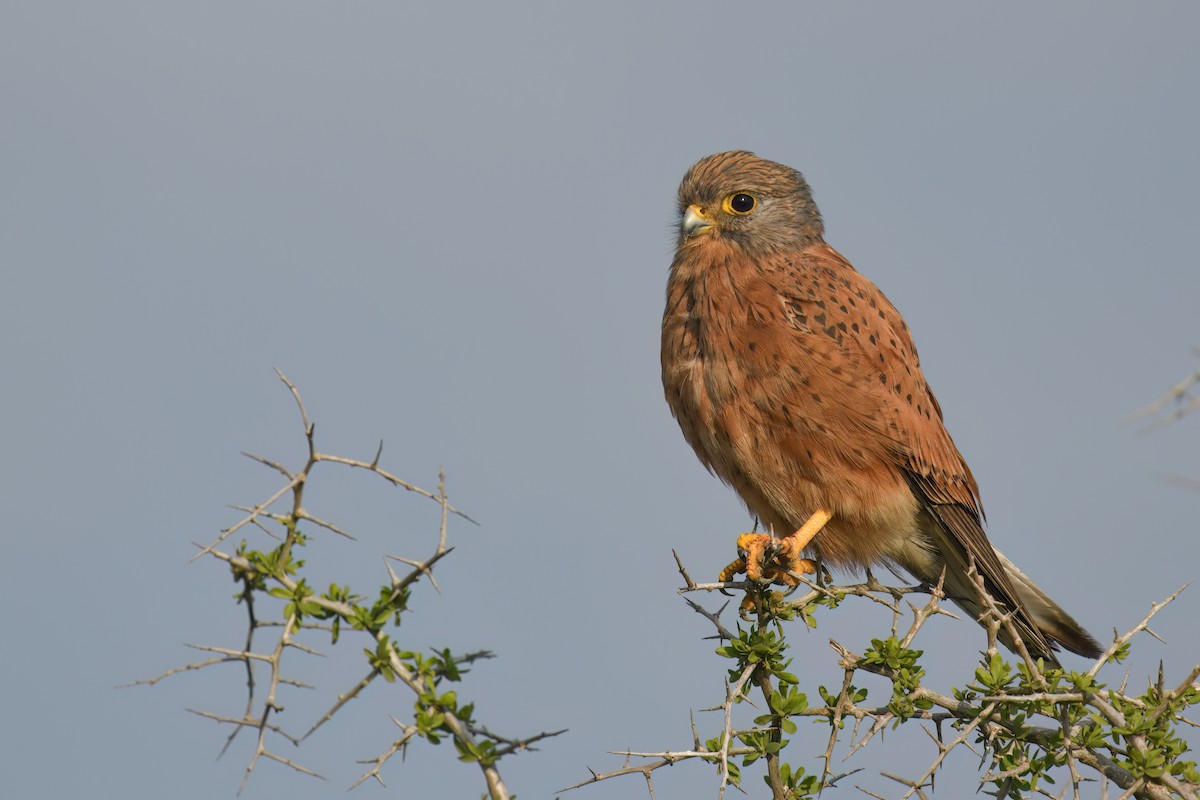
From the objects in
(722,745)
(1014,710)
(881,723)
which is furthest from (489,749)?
(1014,710)

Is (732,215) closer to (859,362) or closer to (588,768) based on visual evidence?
(859,362)

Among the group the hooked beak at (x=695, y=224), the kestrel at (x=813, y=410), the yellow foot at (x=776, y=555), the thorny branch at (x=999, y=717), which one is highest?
the hooked beak at (x=695, y=224)

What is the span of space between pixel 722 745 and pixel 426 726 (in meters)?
1.09

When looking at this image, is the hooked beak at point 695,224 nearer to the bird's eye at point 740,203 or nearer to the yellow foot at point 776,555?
the bird's eye at point 740,203

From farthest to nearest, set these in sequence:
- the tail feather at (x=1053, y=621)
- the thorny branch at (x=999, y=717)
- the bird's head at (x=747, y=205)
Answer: the bird's head at (x=747, y=205), the tail feather at (x=1053, y=621), the thorny branch at (x=999, y=717)

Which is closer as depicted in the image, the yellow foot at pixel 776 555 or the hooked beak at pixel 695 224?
the yellow foot at pixel 776 555

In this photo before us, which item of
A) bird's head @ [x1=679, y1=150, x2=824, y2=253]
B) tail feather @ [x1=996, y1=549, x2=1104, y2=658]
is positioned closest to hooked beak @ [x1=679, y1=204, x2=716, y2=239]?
bird's head @ [x1=679, y1=150, x2=824, y2=253]

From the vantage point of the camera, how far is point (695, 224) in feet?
16.9

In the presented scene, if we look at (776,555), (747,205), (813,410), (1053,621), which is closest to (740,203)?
(747,205)

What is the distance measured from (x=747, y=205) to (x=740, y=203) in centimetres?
3

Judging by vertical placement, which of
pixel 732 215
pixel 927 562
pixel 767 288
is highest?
pixel 732 215

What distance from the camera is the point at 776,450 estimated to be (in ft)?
15.0

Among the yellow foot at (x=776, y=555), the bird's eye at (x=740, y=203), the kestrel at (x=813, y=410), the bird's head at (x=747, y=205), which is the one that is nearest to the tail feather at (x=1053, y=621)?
the kestrel at (x=813, y=410)

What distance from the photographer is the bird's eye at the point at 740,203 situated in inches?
204
